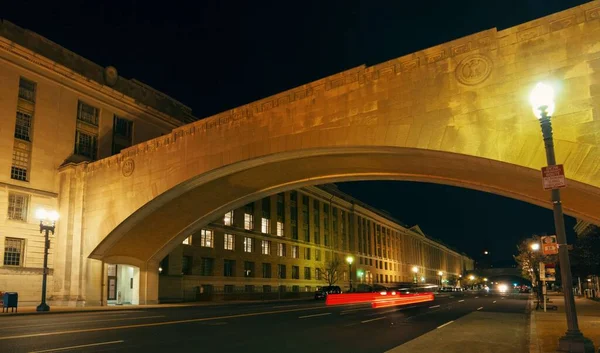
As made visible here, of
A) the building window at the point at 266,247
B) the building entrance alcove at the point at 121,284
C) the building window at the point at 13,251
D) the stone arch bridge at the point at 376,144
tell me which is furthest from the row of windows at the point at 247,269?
the building window at the point at 13,251

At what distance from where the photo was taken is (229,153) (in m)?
27.6

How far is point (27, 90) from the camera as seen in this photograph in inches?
1511

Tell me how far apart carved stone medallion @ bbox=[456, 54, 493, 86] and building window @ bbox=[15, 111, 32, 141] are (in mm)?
33927

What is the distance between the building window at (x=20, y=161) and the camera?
36469mm

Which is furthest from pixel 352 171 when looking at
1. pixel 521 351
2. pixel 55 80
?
pixel 55 80

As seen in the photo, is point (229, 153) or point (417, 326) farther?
point (229, 153)

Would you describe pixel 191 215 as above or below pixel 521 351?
above

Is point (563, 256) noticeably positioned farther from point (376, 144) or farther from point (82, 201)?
point (82, 201)

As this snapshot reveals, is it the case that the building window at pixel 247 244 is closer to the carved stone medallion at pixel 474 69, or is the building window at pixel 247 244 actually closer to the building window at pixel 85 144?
the building window at pixel 85 144

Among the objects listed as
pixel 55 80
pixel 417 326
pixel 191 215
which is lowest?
pixel 417 326

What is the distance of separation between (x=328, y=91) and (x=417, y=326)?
1176 cm

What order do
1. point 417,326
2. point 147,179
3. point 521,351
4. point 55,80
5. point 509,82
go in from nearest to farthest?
point 521,351
point 509,82
point 417,326
point 147,179
point 55,80

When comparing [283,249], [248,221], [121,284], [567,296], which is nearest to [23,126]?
[121,284]

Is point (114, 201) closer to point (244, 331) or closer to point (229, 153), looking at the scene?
point (229, 153)
